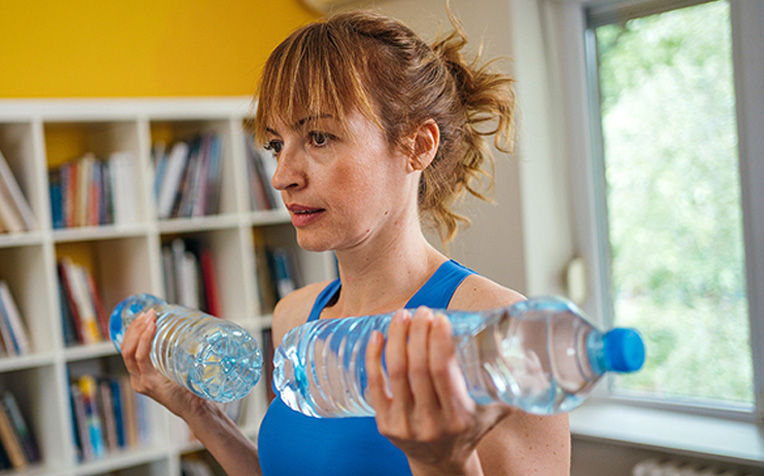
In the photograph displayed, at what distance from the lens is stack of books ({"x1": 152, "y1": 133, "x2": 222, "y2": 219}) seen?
2191 millimetres

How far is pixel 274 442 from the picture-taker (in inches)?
36.8

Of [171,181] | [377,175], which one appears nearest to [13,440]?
[171,181]

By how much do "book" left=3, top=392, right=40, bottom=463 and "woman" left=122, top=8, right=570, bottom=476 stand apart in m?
1.20

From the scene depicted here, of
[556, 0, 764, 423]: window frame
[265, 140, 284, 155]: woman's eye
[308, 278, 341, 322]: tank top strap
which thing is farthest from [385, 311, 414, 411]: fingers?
[556, 0, 764, 423]: window frame

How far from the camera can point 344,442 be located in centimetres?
82

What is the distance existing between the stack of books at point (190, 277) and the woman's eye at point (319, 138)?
57.3 inches

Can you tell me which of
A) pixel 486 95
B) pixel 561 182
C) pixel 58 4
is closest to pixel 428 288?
pixel 486 95

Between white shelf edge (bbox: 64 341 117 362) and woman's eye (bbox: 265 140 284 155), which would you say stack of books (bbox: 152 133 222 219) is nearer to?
white shelf edge (bbox: 64 341 117 362)

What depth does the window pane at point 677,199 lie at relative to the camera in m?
2.04

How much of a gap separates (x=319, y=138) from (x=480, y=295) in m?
0.26

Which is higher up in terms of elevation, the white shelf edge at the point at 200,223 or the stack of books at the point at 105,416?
the white shelf edge at the point at 200,223

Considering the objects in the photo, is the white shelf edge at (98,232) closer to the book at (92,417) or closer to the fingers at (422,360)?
the book at (92,417)

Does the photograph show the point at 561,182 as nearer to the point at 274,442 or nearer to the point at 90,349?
the point at 274,442

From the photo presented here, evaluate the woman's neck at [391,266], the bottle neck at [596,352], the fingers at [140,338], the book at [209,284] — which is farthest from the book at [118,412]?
the bottle neck at [596,352]
